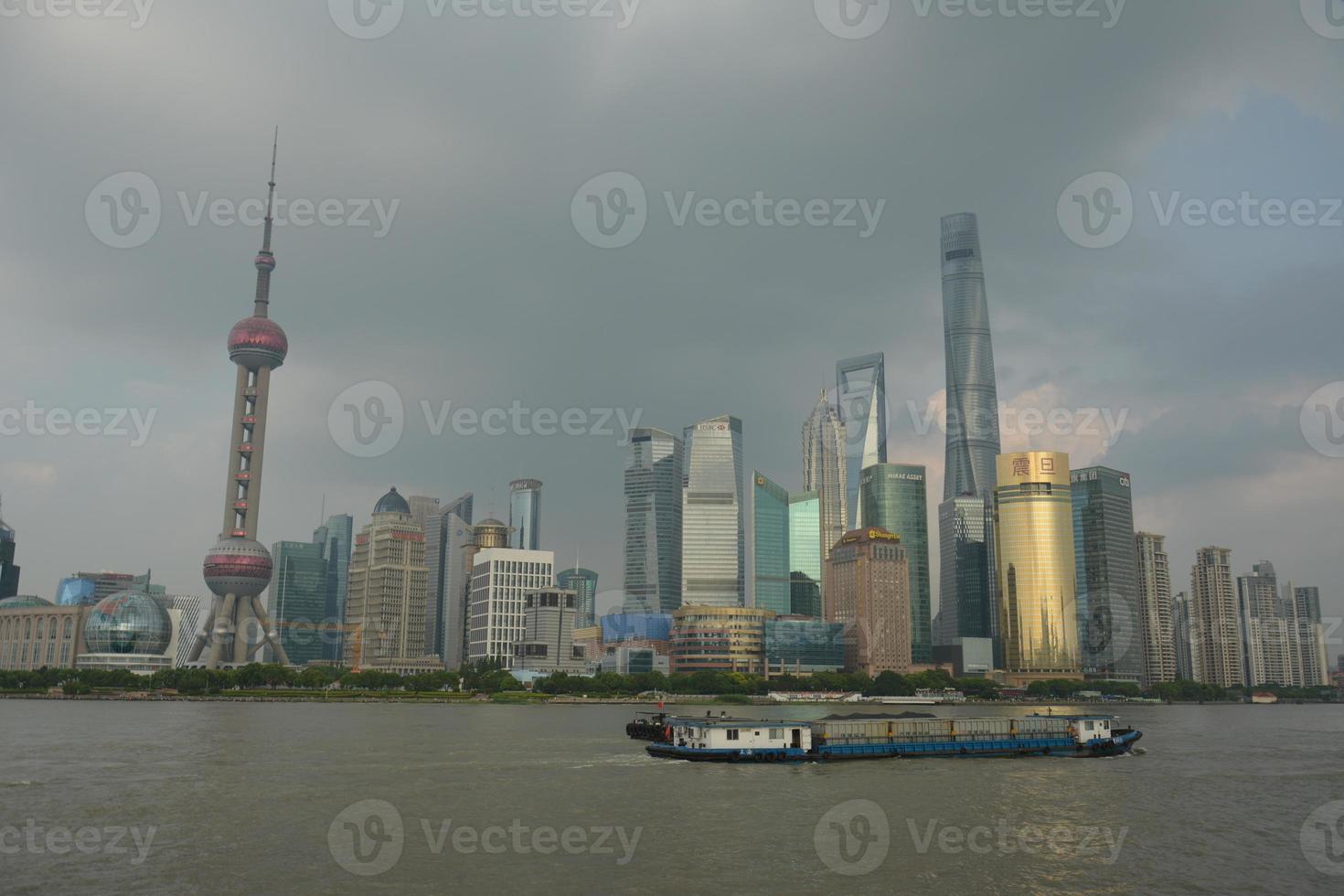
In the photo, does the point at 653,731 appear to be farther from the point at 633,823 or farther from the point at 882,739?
the point at 633,823

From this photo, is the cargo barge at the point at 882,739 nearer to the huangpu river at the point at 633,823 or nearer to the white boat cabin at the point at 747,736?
the white boat cabin at the point at 747,736

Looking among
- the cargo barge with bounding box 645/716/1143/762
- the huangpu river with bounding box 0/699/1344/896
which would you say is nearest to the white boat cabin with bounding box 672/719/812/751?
the cargo barge with bounding box 645/716/1143/762

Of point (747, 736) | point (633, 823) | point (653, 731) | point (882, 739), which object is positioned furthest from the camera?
point (653, 731)

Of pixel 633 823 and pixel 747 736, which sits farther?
pixel 747 736

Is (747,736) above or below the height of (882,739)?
above

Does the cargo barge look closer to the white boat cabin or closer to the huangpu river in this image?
the white boat cabin

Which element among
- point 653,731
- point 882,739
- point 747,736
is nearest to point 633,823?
point 747,736
